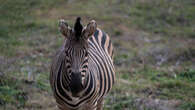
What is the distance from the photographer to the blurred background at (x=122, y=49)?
645 centimetres

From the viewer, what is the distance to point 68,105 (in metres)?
4.09

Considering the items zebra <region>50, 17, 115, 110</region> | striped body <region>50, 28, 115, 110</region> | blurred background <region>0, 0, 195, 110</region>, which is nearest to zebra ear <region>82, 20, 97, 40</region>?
zebra <region>50, 17, 115, 110</region>

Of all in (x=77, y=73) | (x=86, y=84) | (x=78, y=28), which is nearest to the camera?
(x=77, y=73)

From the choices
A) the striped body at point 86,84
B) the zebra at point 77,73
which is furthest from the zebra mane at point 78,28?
the striped body at point 86,84

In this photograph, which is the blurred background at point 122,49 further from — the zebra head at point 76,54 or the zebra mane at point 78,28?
the zebra mane at point 78,28

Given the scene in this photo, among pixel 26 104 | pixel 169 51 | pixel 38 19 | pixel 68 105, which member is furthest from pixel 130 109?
pixel 38 19

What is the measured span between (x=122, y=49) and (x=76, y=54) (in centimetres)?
650

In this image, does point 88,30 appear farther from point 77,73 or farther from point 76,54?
point 77,73

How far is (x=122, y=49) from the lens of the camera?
10.1m

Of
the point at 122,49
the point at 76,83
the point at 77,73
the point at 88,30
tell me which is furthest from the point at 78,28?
the point at 122,49

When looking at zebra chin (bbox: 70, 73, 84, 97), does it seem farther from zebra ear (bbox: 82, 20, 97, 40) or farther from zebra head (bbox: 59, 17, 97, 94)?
zebra ear (bbox: 82, 20, 97, 40)

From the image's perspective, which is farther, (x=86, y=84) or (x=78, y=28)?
(x=86, y=84)

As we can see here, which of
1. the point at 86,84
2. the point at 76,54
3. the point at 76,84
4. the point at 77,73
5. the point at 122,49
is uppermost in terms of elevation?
the point at 76,54

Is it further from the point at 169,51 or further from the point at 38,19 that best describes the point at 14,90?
the point at 38,19
